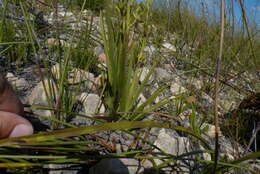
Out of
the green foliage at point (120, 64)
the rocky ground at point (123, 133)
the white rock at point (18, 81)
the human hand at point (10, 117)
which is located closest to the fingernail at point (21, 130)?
the human hand at point (10, 117)

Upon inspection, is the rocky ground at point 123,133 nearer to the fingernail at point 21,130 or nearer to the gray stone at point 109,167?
the gray stone at point 109,167

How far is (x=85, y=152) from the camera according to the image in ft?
2.00

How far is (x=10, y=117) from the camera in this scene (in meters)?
0.47

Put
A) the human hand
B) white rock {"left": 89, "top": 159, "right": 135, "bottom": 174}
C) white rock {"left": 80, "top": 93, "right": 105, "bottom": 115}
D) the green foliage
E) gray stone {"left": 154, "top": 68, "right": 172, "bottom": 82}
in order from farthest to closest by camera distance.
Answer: gray stone {"left": 154, "top": 68, "right": 172, "bottom": 82}, white rock {"left": 80, "top": 93, "right": 105, "bottom": 115}, the green foliage, white rock {"left": 89, "top": 159, "right": 135, "bottom": 174}, the human hand

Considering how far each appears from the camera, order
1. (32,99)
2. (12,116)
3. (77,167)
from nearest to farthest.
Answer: (12,116)
(77,167)
(32,99)

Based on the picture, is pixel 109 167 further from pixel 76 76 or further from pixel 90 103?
pixel 76 76

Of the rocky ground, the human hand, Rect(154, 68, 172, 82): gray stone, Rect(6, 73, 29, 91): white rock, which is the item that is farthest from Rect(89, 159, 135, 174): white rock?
Rect(154, 68, 172, 82): gray stone

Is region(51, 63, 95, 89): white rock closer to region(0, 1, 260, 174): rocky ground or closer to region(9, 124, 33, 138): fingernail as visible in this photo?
region(0, 1, 260, 174): rocky ground

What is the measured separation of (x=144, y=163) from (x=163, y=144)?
13cm

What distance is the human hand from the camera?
0.44 meters

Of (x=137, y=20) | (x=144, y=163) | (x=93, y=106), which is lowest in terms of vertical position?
(x=144, y=163)

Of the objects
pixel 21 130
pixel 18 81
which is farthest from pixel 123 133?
pixel 18 81

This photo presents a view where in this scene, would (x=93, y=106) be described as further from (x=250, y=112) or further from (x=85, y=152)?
(x=250, y=112)

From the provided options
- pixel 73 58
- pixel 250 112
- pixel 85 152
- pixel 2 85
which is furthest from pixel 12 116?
pixel 250 112
